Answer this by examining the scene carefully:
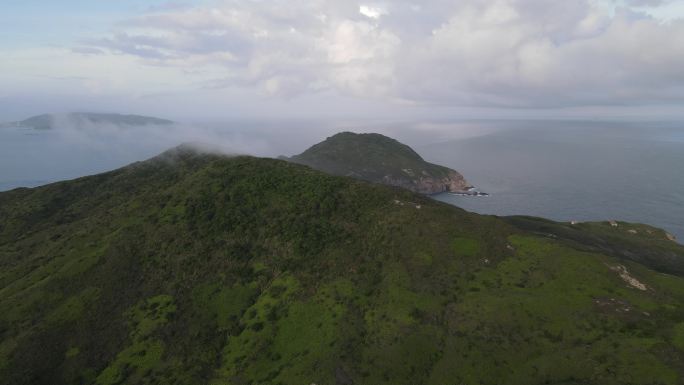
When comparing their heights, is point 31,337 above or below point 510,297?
below

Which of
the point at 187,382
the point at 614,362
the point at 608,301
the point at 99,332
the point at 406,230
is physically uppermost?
the point at 406,230

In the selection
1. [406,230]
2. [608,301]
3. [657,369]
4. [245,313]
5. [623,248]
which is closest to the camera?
[657,369]

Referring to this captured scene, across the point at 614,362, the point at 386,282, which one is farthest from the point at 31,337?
the point at 614,362

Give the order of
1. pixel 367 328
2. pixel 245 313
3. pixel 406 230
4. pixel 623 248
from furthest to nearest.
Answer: pixel 623 248, pixel 406 230, pixel 245 313, pixel 367 328

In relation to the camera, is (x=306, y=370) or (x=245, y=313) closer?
(x=306, y=370)

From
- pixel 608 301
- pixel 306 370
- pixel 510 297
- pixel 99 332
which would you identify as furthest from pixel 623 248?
pixel 99 332

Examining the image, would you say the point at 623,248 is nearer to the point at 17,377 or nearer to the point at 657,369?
the point at 657,369
